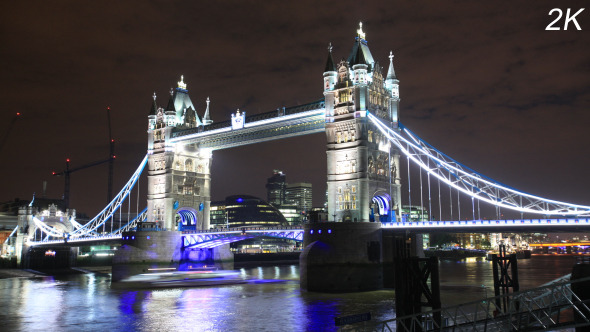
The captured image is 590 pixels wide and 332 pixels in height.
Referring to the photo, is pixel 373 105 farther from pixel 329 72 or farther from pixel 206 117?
pixel 206 117

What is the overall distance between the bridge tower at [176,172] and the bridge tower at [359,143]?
2720cm

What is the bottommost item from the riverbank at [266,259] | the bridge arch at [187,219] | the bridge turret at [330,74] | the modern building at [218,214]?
the riverbank at [266,259]

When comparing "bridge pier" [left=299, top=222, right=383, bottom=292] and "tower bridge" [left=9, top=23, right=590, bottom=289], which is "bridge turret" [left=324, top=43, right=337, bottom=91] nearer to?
"tower bridge" [left=9, top=23, right=590, bottom=289]

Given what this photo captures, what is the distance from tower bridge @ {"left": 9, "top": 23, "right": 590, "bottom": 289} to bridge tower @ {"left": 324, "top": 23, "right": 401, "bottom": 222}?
112 mm

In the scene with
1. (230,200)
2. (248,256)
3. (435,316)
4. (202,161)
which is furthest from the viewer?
(230,200)

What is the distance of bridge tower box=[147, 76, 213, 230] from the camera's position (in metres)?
84.6

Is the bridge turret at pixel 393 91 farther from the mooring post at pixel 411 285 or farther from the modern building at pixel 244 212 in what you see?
the modern building at pixel 244 212

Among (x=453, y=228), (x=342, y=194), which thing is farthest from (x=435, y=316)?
(x=342, y=194)

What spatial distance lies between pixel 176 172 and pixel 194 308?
43760 millimetres

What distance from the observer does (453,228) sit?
52.2 metres

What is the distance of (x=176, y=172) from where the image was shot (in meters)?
85.3

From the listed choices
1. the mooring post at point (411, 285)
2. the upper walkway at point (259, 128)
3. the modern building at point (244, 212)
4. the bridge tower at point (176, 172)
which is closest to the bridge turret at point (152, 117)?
the bridge tower at point (176, 172)

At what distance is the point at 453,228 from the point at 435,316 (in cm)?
2890

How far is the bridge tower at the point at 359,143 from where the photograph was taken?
60094 millimetres
